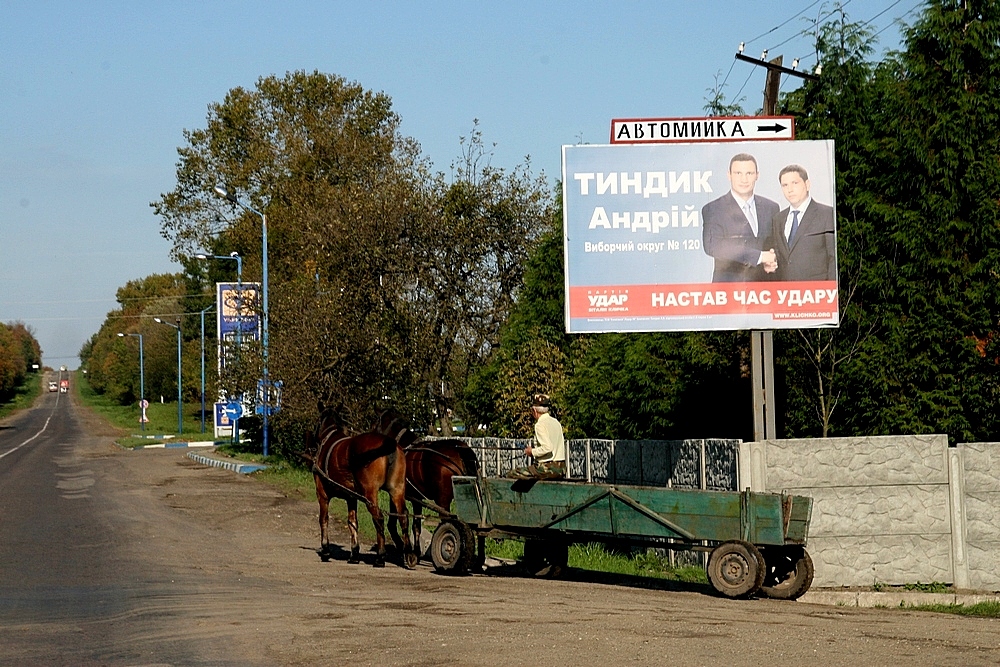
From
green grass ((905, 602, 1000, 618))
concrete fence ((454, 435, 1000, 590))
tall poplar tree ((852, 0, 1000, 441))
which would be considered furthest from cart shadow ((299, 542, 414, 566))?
tall poplar tree ((852, 0, 1000, 441))

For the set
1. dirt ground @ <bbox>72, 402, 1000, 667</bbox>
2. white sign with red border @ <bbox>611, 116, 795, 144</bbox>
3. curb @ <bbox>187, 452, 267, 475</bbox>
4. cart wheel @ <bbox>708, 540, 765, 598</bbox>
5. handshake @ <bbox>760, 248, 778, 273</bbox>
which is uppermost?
white sign with red border @ <bbox>611, 116, 795, 144</bbox>

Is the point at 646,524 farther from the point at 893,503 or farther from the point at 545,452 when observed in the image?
the point at 893,503

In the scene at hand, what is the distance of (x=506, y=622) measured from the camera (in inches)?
420

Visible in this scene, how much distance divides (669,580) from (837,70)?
8.81 meters

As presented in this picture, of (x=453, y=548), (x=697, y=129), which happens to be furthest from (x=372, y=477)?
(x=697, y=129)

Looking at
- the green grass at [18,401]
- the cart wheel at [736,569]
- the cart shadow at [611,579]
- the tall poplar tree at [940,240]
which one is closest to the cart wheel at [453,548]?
the cart shadow at [611,579]

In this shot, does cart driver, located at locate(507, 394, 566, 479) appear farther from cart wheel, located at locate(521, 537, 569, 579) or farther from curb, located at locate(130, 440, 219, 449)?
curb, located at locate(130, 440, 219, 449)

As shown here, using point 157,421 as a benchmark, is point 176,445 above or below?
below

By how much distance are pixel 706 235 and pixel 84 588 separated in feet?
26.9

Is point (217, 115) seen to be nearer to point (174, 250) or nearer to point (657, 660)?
point (174, 250)

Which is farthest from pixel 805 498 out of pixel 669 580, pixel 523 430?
pixel 523 430

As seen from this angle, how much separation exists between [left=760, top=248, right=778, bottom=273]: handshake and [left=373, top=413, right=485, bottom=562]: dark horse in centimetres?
439

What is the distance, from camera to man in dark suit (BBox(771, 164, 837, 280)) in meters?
15.4

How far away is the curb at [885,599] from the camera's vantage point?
13.2 metres
